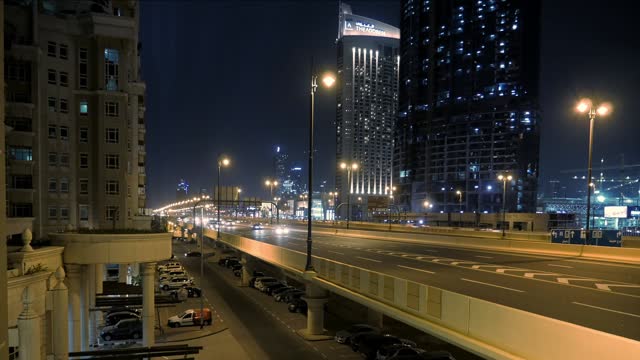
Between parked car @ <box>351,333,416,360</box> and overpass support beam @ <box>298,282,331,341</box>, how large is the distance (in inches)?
137

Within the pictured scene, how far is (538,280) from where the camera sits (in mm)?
18297

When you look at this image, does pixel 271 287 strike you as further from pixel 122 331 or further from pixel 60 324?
pixel 60 324

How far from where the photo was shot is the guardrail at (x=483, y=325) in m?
7.56

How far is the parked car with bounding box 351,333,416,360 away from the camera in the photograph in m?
25.4

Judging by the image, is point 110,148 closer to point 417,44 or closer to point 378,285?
point 378,285

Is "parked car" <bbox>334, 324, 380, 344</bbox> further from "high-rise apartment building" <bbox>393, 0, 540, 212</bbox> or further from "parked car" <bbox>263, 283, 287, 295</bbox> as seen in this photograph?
"high-rise apartment building" <bbox>393, 0, 540, 212</bbox>

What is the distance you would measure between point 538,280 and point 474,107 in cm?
13652

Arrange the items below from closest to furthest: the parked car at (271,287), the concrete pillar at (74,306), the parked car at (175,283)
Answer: the concrete pillar at (74,306) → the parked car at (175,283) → the parked car at (271,287)

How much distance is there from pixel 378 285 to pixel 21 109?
34706mm

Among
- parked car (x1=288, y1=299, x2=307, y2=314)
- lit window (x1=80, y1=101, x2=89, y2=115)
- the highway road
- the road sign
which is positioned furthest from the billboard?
lit window (x1=80, y1=101, x2=89, y2=115)

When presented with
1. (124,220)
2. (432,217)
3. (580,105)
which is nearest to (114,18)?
(124,220)

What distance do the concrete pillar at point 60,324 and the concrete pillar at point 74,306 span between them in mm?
6501

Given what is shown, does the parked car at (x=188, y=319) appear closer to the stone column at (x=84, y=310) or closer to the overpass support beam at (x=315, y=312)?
the overpass support beam at (x=315, y=312)

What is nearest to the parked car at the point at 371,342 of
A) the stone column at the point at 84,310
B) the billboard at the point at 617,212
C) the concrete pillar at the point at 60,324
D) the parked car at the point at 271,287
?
the stone column at the point at 84,310
